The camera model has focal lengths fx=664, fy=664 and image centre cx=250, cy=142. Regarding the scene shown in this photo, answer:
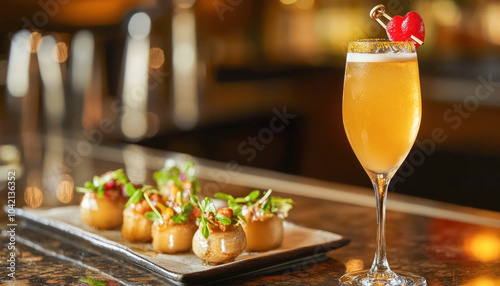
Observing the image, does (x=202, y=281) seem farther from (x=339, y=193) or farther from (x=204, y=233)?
(x=339, y=193)

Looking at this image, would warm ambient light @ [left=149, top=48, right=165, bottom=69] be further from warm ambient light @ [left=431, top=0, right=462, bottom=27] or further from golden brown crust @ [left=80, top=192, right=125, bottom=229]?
golden brown crust @ [left=80, top=192, right=125, bottom=229]

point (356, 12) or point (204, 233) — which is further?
point (356, 12)

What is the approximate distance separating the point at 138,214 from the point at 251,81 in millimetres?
4353

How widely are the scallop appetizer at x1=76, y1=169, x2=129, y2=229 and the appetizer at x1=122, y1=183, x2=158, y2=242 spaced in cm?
7

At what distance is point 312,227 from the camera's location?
138 centimetres

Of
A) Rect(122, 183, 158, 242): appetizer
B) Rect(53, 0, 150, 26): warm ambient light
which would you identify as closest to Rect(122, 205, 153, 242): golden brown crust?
Rect(122, 183, 158, 242): appetizer

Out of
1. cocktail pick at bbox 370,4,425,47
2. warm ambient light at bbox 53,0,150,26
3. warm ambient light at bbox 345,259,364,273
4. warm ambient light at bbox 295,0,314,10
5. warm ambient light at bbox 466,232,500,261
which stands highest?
warm ambient light at bbox 295,0,314,10

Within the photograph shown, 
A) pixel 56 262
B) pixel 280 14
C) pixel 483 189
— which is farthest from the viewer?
pixel 280 14

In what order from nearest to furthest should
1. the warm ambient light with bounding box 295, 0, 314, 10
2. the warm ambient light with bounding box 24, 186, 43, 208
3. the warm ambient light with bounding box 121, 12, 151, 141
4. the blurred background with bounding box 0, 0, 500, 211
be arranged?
the warm ambient light with bounding box 24, 186, 43, 208, the blurred background with bounding box 0, 0, 500, 211, the warm ambient light with bounding box 121, 12, 151, 141, the warm ambient light with bounding box 295, 0, 314, 10

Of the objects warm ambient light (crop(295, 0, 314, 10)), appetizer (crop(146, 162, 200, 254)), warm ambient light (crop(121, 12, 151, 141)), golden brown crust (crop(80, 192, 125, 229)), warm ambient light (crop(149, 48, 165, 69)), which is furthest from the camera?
warm ambient light (crop(295, 0, 314, 10))

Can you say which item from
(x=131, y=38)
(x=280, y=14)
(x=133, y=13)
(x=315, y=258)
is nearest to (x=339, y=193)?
(x=315, y=258)

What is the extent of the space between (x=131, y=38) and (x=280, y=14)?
1582mm

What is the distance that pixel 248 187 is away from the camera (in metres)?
1.79

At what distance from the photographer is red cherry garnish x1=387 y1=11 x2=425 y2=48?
1.04 m
